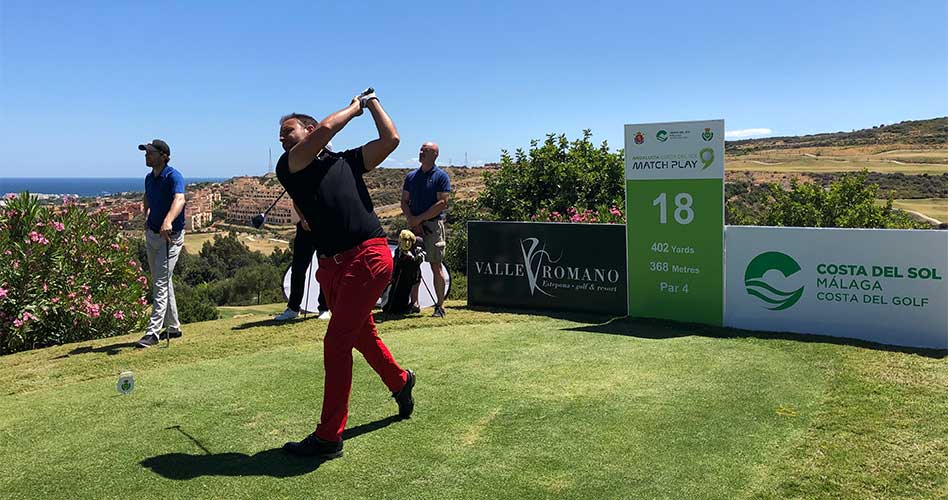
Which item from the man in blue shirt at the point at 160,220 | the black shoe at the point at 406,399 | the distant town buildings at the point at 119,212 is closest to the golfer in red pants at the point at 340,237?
the black shoe at the point at 406,399

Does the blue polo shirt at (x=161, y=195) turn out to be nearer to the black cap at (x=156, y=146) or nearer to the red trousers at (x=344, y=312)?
the black cap at (x=156, y=146)

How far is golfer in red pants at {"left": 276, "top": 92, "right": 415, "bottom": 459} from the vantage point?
4141mm

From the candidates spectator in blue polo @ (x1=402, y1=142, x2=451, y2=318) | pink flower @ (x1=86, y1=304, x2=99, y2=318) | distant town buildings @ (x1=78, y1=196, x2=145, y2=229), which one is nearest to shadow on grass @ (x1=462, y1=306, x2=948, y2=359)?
spectator in blue polo @ (x1=402, y1=142, x2=451, y2=318)

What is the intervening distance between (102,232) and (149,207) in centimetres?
252

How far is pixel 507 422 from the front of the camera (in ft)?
15.6

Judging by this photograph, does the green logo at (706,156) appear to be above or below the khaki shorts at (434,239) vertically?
above

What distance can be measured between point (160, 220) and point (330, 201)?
13.7 feet

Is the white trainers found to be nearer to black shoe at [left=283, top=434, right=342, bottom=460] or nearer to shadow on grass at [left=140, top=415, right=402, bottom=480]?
shadow on grass at [left=140, top=415, right=402, bottom=480]

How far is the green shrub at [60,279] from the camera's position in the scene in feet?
27.4

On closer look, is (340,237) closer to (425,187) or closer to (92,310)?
(425,187)

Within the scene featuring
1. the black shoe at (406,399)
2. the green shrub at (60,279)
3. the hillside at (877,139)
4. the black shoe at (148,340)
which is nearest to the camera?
the black shoe at (406,399)

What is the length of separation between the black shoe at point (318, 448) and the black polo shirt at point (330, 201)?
1.10 meters

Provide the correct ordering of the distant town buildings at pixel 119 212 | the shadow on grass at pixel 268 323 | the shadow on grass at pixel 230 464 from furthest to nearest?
the distant town buildings at pixel 119 212 < the shadow on grass at pixel 268 323 < the shadow on grass at pixel 230 464

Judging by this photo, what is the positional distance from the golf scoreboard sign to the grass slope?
1.07 metres
